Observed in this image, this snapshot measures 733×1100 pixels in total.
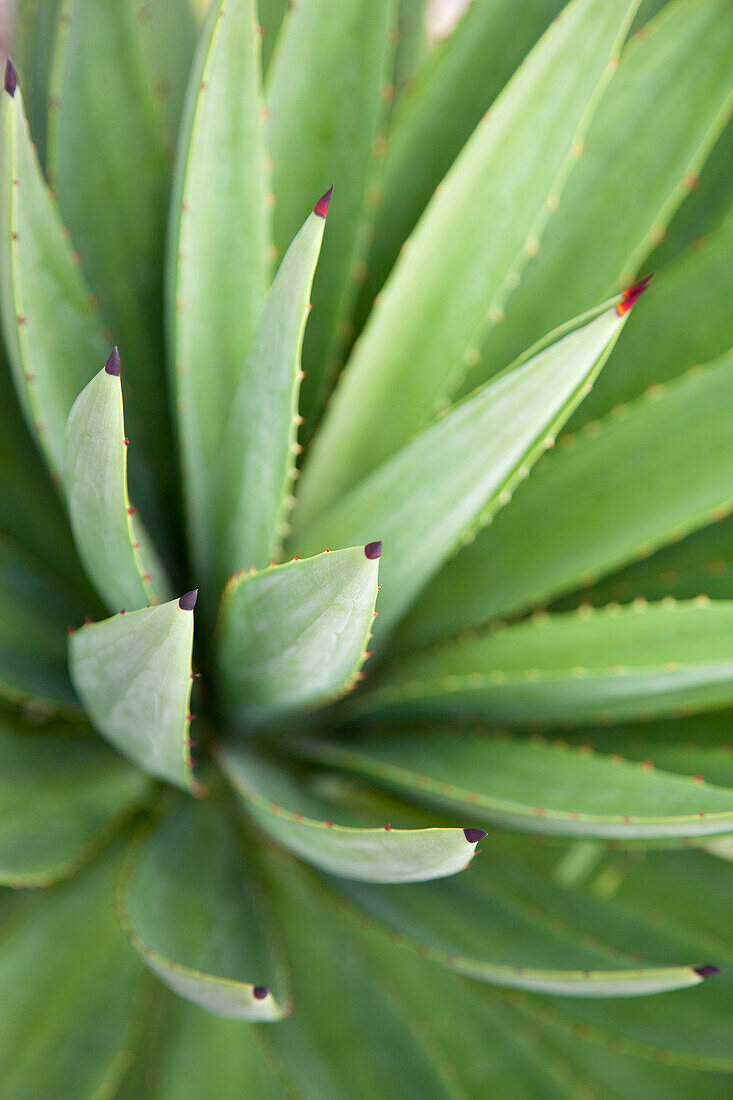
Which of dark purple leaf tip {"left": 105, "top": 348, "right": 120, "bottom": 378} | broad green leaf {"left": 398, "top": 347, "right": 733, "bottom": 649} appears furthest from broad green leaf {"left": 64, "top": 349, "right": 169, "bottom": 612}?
broad green leaf {"left": 398, "top": 347, "right": 733, "bottom": 649}

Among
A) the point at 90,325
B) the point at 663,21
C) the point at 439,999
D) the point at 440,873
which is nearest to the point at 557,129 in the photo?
the point at 663,21

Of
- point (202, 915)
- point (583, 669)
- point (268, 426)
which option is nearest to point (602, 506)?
point (583, 669)

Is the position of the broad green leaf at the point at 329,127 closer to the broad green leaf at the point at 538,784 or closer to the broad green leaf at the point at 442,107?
the broad green leaf at the point at 442,107

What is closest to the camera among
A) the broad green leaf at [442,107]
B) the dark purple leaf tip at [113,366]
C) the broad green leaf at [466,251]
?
the dark purple leaf tip at [113,366]

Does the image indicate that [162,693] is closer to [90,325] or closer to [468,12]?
[90,325]

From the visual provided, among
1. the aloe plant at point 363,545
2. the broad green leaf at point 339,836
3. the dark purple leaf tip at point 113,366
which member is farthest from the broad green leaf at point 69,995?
the dark purple leaf tip at point 113,366

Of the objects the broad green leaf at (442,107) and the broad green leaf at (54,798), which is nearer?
the broad green leaf at (54,798)

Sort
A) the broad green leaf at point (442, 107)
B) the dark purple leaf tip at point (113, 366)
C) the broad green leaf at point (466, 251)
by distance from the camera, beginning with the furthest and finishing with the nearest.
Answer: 1. the broad green leaf at point (442, 107)
2. the broad green leaf at point (466, 251)
3. the dark purple leaf tip at point (113, 366)

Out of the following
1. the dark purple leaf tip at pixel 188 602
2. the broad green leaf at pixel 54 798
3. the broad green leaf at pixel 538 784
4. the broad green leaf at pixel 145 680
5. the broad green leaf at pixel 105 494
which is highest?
the broad green leaf at pixel 105 494

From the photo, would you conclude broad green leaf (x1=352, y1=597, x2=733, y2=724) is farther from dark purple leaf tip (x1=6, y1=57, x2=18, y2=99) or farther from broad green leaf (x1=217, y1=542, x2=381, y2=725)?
dark purple leaf tip (x1=6, y1=57, x2=18, y2=99)
